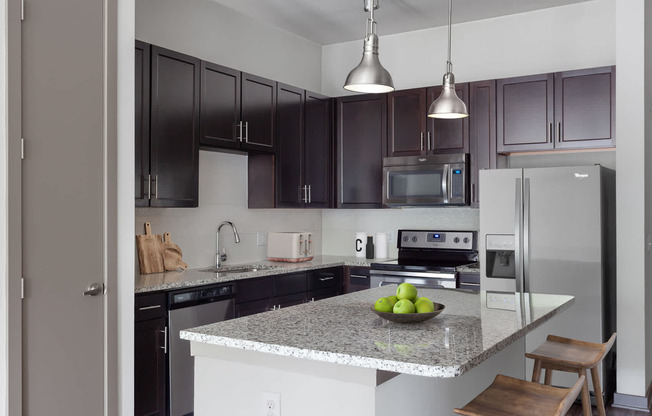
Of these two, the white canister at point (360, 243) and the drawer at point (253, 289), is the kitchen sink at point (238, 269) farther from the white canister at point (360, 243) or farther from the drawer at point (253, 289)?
the white canister at point (360, 243)

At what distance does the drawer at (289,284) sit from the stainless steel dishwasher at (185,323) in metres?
0.61

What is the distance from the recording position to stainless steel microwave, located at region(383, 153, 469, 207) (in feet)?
15.6

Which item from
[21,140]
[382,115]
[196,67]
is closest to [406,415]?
[21,140]

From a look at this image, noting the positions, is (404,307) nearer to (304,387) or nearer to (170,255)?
(304,387)

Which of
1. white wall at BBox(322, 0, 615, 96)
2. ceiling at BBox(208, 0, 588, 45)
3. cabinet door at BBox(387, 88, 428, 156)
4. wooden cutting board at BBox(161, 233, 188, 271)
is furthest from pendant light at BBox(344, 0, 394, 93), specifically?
white wall at BBox(322, 0, 615, 96)

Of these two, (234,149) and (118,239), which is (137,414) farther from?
(234,149)

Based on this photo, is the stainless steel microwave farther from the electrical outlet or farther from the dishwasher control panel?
the electrical outlet

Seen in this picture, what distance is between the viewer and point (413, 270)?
4641 mm

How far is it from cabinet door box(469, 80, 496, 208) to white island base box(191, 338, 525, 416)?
2.59m

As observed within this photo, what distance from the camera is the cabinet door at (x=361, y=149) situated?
17.0 ft

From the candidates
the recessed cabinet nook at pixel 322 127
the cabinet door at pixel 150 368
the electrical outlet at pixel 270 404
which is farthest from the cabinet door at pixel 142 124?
the electrical outlet at pixel 270 404

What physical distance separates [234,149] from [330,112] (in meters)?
1.32

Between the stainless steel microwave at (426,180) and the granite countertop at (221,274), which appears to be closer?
the granite countertop at (221,274)

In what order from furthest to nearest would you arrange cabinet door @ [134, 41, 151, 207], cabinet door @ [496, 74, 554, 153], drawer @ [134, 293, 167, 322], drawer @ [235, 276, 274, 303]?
cabinet door @ [496, 74, 554, 153] → drawer @ [235, 276, 274, 303] → cabinet door @ [134, 41, 151, 207] → drawer @ [134, 293, 167, 322]
